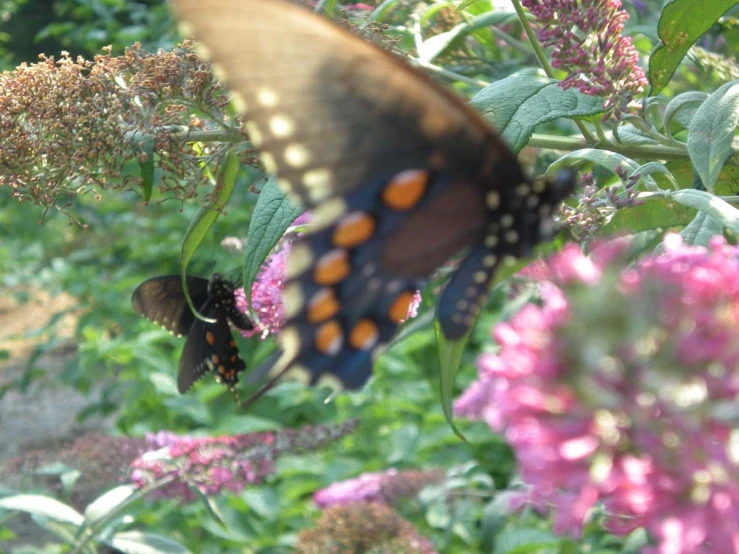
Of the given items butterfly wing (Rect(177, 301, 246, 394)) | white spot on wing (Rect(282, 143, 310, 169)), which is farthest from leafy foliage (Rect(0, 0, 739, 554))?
butterfly wing (Rect(177, 301, 246, 394))

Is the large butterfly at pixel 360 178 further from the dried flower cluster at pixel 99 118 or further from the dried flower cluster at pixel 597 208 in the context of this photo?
the dried flower cluster at pixel 99 118

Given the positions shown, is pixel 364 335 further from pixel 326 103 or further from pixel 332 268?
pixel 326 103

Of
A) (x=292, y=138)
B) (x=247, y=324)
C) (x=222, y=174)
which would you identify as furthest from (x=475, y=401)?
(x=292, y=138)

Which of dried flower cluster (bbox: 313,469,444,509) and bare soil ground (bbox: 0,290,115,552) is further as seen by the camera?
bare soil ground (bbox: 0,290,115,552)

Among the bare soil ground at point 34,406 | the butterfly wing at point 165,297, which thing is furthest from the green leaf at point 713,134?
the bare soil ground at point 34,406

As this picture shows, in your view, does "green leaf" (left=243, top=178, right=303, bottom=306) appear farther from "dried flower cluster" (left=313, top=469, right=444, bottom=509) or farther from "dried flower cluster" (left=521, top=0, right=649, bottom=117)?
"dried flower cluster" (left=313, top=469, right=444, bottom=509)

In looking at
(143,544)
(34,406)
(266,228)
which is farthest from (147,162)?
(34,406)

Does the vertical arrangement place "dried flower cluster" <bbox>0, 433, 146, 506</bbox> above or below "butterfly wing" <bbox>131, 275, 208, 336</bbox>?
below
